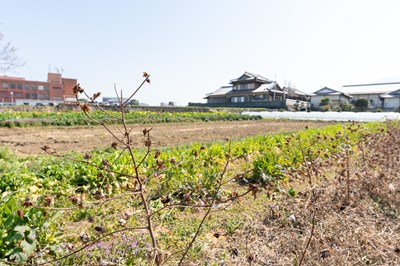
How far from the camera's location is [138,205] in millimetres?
3152

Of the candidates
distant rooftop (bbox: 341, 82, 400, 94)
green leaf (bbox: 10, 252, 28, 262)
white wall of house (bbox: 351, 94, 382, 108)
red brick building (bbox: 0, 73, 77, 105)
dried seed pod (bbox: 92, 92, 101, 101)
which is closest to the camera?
dried seed pod (bbox: 92, 92, 101, 101)

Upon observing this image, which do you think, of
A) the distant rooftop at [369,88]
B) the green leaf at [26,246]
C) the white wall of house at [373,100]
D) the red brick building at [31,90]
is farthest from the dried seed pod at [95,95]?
the red brick building at [31,90]

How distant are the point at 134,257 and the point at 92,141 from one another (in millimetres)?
7692

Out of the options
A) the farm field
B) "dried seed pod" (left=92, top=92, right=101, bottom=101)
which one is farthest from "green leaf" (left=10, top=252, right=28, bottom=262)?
"dried seed pod" (left=92, top=92, right=101, bottom=101)

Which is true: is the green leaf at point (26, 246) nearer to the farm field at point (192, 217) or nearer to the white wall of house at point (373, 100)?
the farm field at point (192, 217)

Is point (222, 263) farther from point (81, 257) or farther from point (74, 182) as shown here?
point (74, 182)

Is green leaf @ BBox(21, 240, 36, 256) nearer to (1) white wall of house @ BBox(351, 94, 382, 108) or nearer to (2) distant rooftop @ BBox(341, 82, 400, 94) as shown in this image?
(1) white wall of house @ BBox(351, 94, 382, 108)

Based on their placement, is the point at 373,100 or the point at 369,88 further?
the point at 369,88

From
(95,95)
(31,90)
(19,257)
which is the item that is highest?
(31,90)

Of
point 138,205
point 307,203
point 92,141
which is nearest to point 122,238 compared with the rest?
point 138,205

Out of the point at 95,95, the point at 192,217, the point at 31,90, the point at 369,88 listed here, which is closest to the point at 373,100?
the point at 369,88

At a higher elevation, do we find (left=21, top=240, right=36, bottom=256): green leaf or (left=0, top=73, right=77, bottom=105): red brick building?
(left=0, top=73, right=77, bottom=105): red brick building

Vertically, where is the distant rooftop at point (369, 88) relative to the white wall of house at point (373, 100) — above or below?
above

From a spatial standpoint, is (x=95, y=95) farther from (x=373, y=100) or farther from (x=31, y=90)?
(x=31, y=90)
